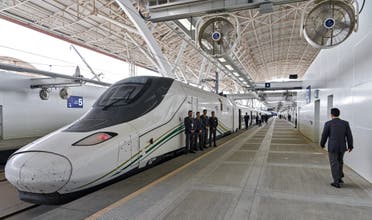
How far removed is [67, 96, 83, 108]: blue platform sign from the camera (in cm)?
1266

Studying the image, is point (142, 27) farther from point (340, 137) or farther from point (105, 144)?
point (340, 137)

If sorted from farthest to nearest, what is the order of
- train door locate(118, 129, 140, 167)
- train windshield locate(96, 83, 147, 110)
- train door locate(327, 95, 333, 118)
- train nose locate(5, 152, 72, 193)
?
1. train door locate(327, 95, 333, 118)
2. train windshield locate(96, 83, 147, 110)
3. train door locate(118, 129, 140, 167)
4. train nose locate(5, 152, 72, 193)

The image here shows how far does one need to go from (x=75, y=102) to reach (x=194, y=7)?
9621 millimetres

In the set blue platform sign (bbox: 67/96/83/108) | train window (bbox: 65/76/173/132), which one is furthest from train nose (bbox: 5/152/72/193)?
blue platform sign (bbox: 67/96/83/108)

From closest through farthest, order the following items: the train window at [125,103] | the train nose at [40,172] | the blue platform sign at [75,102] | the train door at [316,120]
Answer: the train nose at [40,172] → the train window at [125,103] → the train door at [316,120] → the blue platform sign at [75,102]

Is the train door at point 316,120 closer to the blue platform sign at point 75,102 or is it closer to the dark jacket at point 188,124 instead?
the dark jacket at point 188,124

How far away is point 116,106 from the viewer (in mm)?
5492

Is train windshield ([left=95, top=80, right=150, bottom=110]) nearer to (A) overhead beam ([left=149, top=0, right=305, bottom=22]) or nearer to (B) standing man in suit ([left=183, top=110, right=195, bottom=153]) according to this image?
(A) overhead beam ([left=149, top=0, right=305, bottom=22])

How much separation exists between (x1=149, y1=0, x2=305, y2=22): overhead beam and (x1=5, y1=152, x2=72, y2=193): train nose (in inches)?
170

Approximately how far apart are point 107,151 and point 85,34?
59.9 feet

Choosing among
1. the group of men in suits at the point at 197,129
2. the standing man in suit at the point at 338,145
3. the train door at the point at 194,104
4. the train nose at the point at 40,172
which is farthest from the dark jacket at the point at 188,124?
the train nose at the point at 40,172

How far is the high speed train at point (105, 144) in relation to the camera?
11.9ft

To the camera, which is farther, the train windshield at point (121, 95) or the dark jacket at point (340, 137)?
the train windshield at point (121, 95)

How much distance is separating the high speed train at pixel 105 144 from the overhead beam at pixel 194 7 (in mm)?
1703
